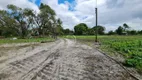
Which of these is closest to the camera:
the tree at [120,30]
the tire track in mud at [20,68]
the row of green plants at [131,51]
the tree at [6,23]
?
the tire track in mud at [20,68]

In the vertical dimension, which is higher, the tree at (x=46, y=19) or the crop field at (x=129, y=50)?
the tree at (x=46, y=19)

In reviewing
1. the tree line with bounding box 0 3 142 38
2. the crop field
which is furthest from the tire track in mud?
the tree line with bounding box 0 3 142 38

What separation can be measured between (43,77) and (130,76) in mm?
2990

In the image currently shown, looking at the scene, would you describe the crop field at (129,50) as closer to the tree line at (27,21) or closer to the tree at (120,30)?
the tree line at (27,21)

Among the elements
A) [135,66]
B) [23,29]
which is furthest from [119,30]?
[135,66]

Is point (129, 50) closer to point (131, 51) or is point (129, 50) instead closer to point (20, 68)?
point (131, 51)

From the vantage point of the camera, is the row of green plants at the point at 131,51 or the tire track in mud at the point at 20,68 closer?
the tire track in mud at the point at 20,68

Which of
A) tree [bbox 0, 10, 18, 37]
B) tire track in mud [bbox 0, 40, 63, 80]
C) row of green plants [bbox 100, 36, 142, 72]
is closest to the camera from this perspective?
tire track in mud [bbox 0, 40, 63, 80]

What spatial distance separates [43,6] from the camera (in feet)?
183

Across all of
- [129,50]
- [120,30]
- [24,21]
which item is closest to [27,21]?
[24,21]

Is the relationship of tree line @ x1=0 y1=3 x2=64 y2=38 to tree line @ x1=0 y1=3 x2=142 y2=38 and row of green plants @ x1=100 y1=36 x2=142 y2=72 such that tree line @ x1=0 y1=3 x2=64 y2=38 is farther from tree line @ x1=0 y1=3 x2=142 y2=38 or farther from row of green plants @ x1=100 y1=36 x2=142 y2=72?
row of green plants @ x1=100 y1=36 x2=142 y2=72

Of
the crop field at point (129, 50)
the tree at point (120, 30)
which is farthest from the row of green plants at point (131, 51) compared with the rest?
the tree at point (120, 30)

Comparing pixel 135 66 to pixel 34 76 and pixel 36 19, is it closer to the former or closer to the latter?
pixel 34 76

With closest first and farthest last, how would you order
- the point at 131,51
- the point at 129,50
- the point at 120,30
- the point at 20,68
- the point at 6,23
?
the point at 20,68
the point at 131,51
the point at 129,50
the point at 6,23
the point at 120,30
